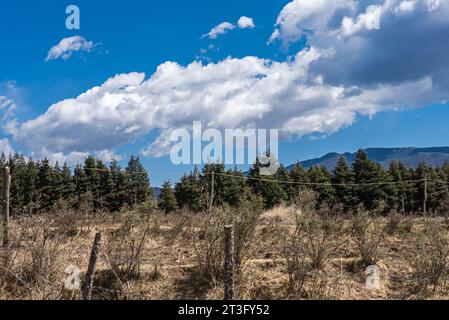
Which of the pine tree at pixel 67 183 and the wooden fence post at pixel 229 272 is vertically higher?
the pine tree at pixel 67 183

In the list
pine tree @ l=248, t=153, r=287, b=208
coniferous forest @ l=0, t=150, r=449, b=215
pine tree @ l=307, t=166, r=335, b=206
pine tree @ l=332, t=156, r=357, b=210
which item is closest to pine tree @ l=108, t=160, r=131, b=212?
coniferous forest @ l=0, t=150, r=449, b=215

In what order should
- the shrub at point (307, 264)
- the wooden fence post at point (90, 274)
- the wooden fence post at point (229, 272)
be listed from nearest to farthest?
the wooden fence post at point (90, 274) < the wooden fence post at point (229, 272) < the shrub at point (307, 264)

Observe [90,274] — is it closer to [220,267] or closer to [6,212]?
[220,267]

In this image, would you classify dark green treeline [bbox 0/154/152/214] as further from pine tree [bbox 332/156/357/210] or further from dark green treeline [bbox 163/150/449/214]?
pine tree [bbox 332/156/357/210]

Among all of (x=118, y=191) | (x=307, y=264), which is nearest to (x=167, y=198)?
(x=118, y=191)

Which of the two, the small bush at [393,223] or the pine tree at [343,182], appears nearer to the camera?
the small bush at [393,223]

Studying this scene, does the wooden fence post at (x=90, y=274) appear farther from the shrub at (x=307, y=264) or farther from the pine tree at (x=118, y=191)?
the pine tree at (x=118, y=191)

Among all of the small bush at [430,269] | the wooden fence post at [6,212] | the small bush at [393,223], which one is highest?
the wooden fence post at [6,212]

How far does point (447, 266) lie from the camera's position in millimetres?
7898

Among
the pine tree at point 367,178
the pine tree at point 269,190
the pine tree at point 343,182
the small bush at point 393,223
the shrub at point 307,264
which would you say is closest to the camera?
the shrub at point 307,264

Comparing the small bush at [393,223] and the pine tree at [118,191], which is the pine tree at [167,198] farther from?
the small bush at [393,223]

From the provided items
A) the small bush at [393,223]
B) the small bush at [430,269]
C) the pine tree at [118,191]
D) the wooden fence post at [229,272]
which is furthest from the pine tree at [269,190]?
the wooden fence post at [229,272]

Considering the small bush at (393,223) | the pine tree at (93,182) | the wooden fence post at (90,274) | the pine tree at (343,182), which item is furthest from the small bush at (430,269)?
the pine tree at (93,182)
